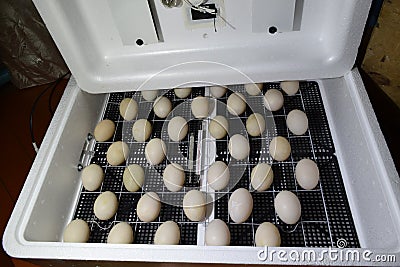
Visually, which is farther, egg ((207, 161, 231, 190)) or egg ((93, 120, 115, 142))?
egg ((93, 120, 115, 142))

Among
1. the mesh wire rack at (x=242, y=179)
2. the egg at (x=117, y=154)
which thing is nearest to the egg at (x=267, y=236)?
the mesh wire rack at (x=242, y=179)

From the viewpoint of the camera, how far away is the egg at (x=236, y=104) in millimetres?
969

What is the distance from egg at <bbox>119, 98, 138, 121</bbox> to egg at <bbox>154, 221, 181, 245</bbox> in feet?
1.05

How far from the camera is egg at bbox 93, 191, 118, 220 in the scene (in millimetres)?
828

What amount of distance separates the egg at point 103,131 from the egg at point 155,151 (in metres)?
0.12

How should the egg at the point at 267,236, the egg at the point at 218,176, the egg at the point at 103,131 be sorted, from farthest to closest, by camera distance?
the egg at the point at 103,131
the egg at the point at 218,176
the egg at the point at 267,236

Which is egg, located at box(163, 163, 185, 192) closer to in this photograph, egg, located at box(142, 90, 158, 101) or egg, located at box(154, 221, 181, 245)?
egg, located at box(154, 221, 181, 245)

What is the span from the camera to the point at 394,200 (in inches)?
26.6

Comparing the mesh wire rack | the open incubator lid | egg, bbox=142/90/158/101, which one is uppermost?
the open incubator lid

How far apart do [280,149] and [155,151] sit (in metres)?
0.30

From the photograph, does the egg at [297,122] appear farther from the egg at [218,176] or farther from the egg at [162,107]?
the egg at [162,107]

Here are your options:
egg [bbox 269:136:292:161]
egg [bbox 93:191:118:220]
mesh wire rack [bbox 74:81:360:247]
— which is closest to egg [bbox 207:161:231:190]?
mesh wire rack [bbox 74:81:360:247]

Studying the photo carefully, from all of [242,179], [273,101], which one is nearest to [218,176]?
[242,179]

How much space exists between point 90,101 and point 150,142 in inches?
8.1
